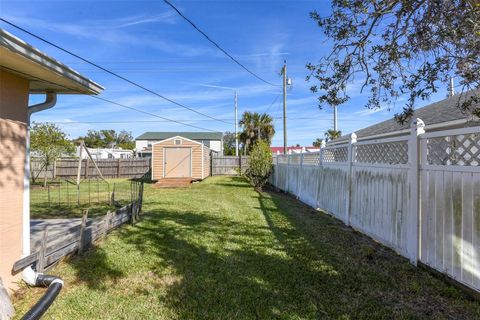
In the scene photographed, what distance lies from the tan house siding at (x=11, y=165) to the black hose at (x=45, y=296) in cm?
27

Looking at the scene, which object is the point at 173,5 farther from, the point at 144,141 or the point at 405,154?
the point at 144,141

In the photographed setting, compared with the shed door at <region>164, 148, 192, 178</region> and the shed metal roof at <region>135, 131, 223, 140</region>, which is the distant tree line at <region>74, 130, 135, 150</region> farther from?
the shed door at <region>164, 148, 192, 178</region>

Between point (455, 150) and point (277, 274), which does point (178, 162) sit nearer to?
point (277, 274)

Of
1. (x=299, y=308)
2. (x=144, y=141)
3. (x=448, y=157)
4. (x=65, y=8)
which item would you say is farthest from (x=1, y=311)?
(x=144, y=141)

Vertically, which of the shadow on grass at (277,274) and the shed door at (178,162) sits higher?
the shed door at (178,162)

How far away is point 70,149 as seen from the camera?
1981cm

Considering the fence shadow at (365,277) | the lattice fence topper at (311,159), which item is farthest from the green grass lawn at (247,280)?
the lattice fence topper at (311,159)

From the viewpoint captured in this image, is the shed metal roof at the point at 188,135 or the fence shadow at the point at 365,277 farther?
the shed metal roof at the point at 188,135

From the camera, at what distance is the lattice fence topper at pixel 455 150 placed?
3.28 m

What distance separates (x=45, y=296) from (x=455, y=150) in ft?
13.5

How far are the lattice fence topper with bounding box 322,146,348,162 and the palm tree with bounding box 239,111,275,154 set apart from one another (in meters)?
29.1

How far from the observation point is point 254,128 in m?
38.5

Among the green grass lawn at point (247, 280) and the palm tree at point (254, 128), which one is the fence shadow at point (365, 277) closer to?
the green grass lawn at point (247, 280)

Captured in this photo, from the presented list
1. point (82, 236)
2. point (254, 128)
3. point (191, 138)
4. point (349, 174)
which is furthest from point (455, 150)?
point (191, 138)
